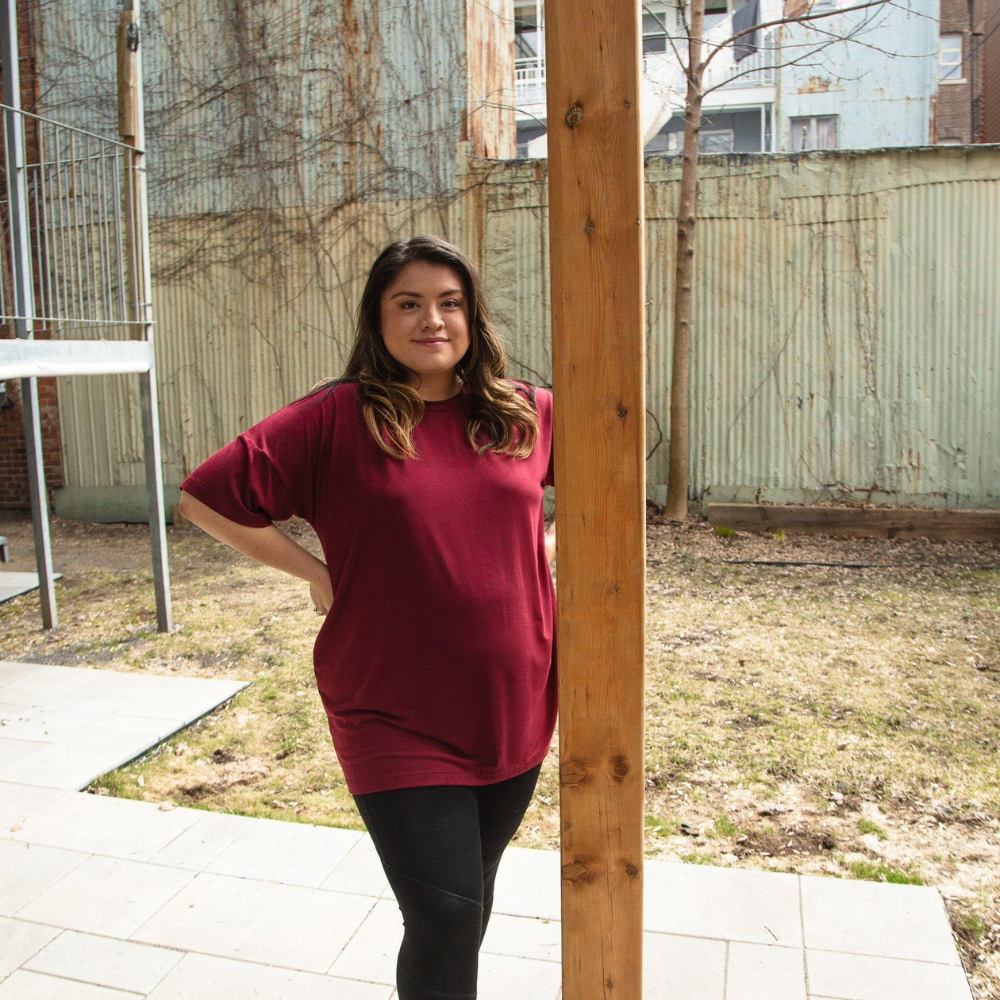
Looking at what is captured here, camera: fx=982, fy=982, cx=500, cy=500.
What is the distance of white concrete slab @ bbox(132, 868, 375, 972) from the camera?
2.76 m

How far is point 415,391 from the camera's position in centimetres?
197

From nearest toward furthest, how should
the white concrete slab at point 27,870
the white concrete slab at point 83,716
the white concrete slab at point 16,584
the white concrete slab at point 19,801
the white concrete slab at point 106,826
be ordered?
the white concrete slab at point 27,870
the white concrete slab at point 106,826
the white concrete slab at point 19,801
the white concrete slab at point 83,716
the white concrete slab at point 16,584

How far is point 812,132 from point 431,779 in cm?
2237

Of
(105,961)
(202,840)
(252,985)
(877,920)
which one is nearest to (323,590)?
(252,985)

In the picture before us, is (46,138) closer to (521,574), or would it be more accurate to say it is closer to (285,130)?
(285,130)

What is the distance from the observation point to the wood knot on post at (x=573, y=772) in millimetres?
1608

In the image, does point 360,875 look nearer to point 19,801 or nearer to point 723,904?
point 723,904

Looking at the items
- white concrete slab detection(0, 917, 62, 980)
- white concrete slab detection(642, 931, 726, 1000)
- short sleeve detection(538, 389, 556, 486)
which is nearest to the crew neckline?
short sleeve detection(538, 389, 556, 486)

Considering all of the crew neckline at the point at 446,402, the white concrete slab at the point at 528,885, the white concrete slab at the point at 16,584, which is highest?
the crew neckline at the point at 446,402

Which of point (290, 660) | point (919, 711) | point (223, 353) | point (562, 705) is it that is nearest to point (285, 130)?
point (223, 353)

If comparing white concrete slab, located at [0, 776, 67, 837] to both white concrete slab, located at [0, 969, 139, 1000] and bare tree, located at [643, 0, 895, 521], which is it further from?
bare tree, located at [643, 0, 895, 521]

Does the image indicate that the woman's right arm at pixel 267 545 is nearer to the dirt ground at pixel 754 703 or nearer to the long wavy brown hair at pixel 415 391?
the long wavy brown hair at pixel 415 391

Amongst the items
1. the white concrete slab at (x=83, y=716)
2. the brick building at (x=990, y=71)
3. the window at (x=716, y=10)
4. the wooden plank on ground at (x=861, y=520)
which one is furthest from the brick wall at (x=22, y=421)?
the brick building at (x=990, y=71)

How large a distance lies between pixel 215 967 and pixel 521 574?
1.61 m
